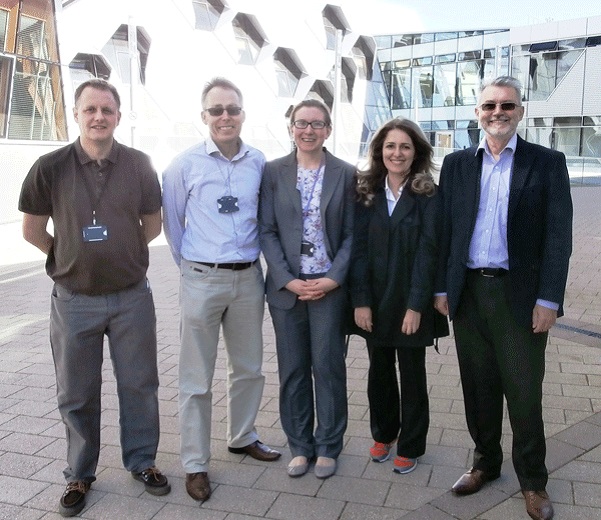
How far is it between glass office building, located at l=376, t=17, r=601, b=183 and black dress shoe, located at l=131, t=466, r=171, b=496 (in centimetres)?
3164

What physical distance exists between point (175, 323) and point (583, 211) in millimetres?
15218

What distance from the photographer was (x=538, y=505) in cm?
320

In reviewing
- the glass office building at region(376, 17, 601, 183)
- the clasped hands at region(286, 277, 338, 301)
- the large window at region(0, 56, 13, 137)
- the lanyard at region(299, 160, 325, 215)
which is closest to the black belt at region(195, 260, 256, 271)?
the clasped hands at region(286, 277, 338, 301)

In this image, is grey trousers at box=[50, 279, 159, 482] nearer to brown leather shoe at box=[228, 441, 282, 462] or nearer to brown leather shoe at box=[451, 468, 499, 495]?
brown leather shoe at box=[228, 441, 282, 462]

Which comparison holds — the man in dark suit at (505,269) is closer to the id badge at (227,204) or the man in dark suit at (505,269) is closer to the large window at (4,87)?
the id badge at (227,204)

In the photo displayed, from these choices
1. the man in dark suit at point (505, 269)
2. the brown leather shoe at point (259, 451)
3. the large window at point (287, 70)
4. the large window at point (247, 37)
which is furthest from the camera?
the large window at point (287, 70)

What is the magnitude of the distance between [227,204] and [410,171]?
957 mm

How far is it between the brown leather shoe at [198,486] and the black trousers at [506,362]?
1.44 metres

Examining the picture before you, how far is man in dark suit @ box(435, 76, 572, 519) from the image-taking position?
3148mm

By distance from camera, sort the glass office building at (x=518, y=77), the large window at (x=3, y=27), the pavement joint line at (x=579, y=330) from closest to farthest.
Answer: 1. the pavement joint line at (x=579, y=330)
2. the large window at (x=3, y=27)
3. the glass office building at (x=518, y=77)

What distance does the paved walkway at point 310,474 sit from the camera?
3314 mm

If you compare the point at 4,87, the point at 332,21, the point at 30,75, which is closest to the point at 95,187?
the point at 4,87

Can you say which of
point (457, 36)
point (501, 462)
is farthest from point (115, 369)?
point (457, 36)

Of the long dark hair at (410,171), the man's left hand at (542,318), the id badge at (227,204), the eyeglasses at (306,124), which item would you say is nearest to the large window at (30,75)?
the id badge at (227,204)
